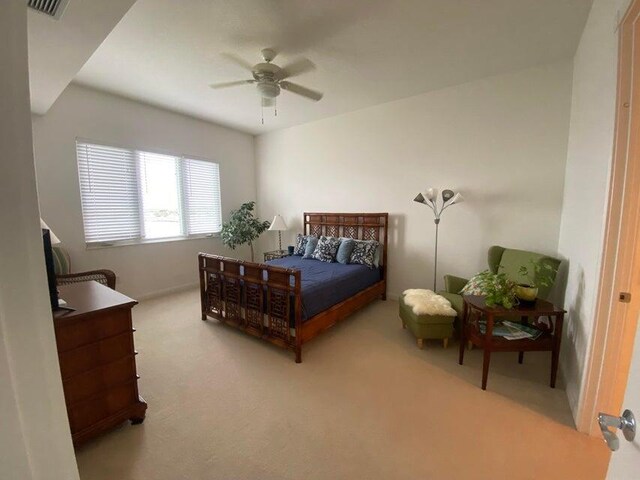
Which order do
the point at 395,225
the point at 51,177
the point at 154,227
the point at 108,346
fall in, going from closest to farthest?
the point at 108,346
the point at 51,177
the point at 395,225
the point at 154,227

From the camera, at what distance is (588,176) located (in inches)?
80.0

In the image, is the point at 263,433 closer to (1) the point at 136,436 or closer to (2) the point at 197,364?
(1) the point at 136,436

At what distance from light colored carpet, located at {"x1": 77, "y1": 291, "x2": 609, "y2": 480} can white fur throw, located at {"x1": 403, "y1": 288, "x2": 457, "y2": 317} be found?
0.41 m

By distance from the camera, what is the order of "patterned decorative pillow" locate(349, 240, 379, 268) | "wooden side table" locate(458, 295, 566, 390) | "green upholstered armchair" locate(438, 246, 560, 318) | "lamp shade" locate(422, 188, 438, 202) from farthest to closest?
"patterned decorative pillow" locate(349, 240, 379, 268)
"lamp shade" locate(422, 188, 438, 202)
"green upholstered armchair" locate(438, 246, 560, 318)
"wooden side table" locate(458, 295, 566, 390)

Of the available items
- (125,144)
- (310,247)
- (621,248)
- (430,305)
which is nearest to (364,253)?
(310,247)

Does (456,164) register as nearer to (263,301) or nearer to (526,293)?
(526,293)

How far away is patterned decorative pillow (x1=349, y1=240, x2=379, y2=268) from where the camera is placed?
12.6 feet

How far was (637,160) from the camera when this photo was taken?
58.4 inches

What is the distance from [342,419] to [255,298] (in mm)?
1423

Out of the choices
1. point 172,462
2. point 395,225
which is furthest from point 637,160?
point 172,462

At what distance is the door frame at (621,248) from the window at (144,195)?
197 inches

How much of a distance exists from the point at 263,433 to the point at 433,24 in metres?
3.30

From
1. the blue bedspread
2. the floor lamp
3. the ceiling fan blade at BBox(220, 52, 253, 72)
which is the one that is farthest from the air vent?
the floor lamp

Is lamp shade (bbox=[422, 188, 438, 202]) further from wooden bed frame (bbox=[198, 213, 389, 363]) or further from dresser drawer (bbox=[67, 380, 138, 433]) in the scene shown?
dresser drawer (bbox=[67, 380, 138, 433])
